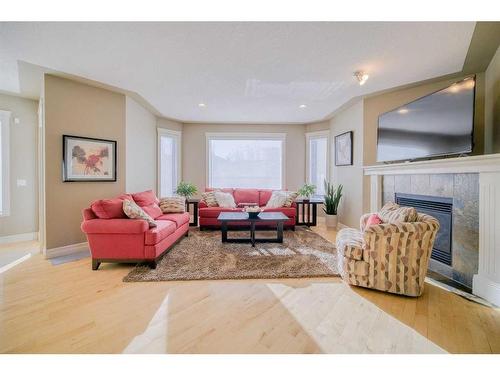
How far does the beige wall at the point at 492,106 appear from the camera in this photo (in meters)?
2.54

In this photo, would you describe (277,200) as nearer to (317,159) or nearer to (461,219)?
(317,159)

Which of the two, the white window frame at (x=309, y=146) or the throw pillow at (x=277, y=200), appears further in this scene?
the white window frame at (x=309, y=146)

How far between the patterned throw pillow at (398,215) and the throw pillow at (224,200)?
3.09 metres

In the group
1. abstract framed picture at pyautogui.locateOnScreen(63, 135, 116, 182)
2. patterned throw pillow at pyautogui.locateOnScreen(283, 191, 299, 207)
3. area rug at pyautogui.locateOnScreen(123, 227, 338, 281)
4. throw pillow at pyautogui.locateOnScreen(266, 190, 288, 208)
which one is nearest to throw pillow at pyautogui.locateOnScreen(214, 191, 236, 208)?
throw pillow at pyautogui.locateOnScreen(266, 190, 288, 208)

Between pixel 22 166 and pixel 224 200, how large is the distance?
12.2ft

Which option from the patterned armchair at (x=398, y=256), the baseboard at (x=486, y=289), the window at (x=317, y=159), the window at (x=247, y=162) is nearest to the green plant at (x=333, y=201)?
the window at (x=317, y=159)

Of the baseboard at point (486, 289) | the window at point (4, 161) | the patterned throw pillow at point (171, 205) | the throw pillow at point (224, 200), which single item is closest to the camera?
the baseboard at point (486, 289)

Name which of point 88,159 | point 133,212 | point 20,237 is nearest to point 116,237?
point 133,212

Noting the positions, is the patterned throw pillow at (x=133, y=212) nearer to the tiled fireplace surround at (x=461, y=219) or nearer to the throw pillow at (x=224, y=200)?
the throw pillow at (x=224, y=200)

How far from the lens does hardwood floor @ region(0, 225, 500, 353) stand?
4.97ft

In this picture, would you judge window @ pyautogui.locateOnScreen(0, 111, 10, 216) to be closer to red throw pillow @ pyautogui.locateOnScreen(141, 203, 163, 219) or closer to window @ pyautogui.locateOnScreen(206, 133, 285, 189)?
red throw pillow @ pyautogui.locateOnScreen(141, 203, 163, 219)

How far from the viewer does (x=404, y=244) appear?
2.12 meters
